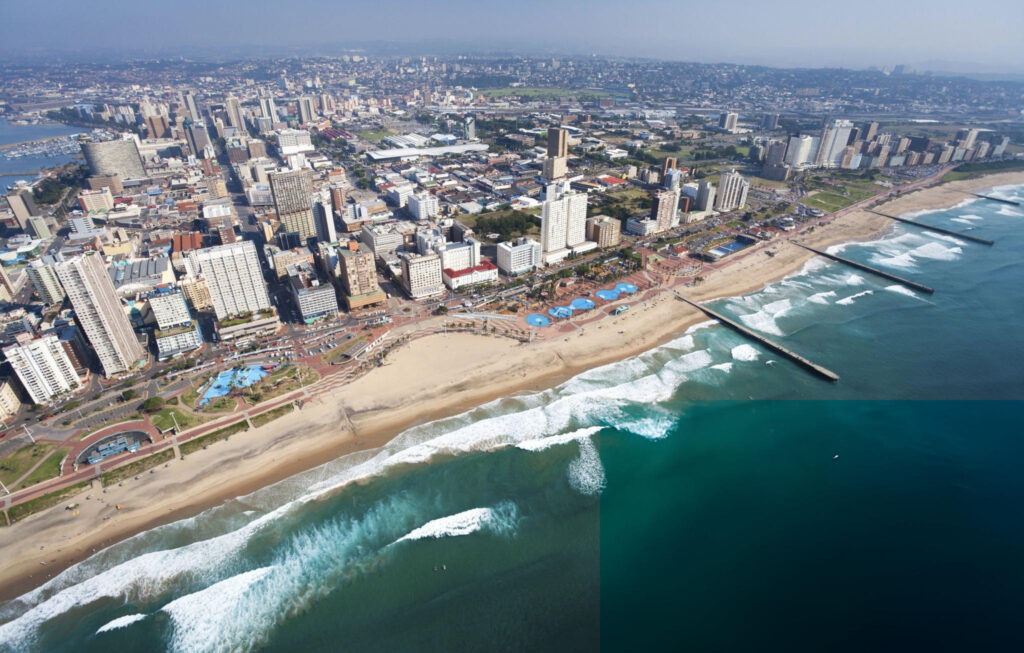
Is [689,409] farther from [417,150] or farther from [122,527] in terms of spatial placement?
[417,150]

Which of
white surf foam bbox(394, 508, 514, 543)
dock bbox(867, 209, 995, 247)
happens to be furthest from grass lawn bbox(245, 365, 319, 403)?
dock bbox(867, 209, 995, 247)

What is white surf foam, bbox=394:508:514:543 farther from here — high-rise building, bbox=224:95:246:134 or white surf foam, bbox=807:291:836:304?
high-rise building, bbox=224:95:246:134

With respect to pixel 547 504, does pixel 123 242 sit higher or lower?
higher

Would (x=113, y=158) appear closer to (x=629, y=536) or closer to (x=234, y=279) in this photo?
(x=234, y=279)

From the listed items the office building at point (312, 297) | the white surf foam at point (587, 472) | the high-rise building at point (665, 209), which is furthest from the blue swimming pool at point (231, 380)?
the high-rise building at point (665, 209)

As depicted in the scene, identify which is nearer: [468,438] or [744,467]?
[744,467]

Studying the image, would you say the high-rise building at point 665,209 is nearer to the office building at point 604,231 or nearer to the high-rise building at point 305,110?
the office building at point 604,231

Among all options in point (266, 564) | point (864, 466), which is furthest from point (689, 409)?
point (266, 564)
